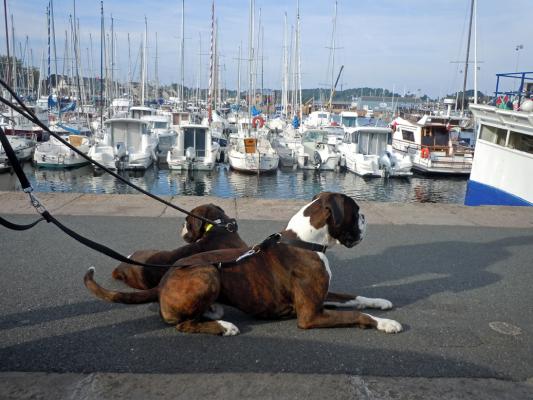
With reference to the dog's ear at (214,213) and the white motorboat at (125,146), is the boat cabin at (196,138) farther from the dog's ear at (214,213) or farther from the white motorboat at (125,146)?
the dog's ear at (214,213)

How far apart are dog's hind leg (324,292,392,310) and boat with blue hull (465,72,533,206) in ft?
35.6

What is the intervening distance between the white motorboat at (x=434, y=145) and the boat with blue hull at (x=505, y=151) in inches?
598

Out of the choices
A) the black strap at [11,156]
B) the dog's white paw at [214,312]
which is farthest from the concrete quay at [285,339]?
the black strap at [11,156]

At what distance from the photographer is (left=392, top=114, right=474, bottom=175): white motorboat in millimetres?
31688

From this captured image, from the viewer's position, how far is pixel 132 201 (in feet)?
29.9

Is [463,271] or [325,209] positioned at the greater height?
[325,209]

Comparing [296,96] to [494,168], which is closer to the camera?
[494,168]

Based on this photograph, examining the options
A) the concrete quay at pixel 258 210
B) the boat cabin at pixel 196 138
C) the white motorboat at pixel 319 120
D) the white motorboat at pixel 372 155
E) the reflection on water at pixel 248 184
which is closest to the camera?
the concrete quay at pixel 258 210

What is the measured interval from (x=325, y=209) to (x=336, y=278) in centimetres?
168

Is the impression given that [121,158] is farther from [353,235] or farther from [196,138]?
[353,235]

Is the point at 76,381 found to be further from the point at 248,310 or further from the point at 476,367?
the point at 476,367

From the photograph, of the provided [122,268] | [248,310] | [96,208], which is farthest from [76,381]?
[96,208]

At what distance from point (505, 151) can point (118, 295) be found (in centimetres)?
1393

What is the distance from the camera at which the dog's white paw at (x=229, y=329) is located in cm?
377
